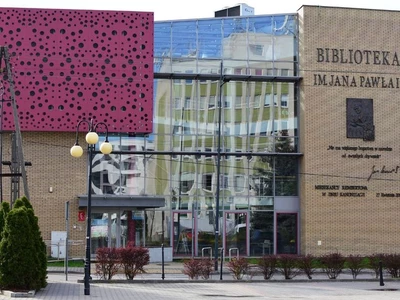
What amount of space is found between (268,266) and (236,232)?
1306 cm

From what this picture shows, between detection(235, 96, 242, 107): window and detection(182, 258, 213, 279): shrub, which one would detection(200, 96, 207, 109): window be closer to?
detection(235, 96, 242, 107): window

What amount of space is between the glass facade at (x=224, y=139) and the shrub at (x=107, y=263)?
12.9 meters

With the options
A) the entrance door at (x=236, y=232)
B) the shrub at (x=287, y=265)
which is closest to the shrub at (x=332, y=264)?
the shrub at (x=287, y=265)

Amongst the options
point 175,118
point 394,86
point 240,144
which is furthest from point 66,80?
point 394,86

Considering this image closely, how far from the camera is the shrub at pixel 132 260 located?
27.5m

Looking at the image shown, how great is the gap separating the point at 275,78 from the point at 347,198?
753 centimetres

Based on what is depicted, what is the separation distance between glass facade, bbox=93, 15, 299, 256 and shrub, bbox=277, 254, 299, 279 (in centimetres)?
1218

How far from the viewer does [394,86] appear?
42219 millimetres

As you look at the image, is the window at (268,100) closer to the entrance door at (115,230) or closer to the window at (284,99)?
the window at (284,99)

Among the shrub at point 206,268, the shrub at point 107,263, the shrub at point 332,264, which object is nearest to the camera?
the shrub at point 107,263

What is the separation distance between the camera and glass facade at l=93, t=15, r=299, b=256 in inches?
1618

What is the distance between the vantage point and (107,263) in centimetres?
2745

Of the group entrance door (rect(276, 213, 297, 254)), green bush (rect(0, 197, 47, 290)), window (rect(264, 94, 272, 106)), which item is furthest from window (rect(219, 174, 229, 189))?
green bush (rect(0, 197, 47, 290))
